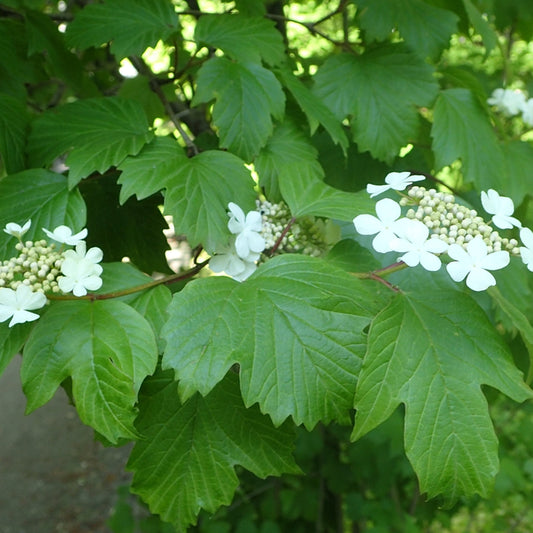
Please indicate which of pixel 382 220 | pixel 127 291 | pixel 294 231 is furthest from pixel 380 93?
pixel 127 291

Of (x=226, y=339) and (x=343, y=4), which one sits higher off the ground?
(x=343, y=4)

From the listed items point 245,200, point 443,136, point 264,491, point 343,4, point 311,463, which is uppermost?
point 343,4

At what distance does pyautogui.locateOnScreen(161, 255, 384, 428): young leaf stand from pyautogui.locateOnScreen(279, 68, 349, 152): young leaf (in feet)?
1.39

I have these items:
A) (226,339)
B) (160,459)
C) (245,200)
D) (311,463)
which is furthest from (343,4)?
(311,463)

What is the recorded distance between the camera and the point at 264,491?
2.88 m

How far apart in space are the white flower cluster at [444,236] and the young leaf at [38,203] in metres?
0.50

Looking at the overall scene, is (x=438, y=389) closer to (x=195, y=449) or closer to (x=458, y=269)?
(x=458, y=269)

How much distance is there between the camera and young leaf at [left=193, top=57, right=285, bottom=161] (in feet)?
3.67

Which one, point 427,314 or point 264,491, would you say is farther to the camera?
point 264,491

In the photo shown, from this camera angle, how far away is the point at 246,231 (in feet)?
3.17

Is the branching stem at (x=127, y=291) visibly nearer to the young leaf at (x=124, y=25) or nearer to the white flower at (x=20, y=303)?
the white flower at (x=20, y=303)

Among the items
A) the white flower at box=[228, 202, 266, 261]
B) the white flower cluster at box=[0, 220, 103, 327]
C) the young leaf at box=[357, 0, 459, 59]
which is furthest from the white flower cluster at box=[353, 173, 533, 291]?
the young leaf at box=[357, 0, 459, 59]

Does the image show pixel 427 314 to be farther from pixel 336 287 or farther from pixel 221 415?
pixel 221 415

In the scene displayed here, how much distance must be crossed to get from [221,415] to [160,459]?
0.37ft
